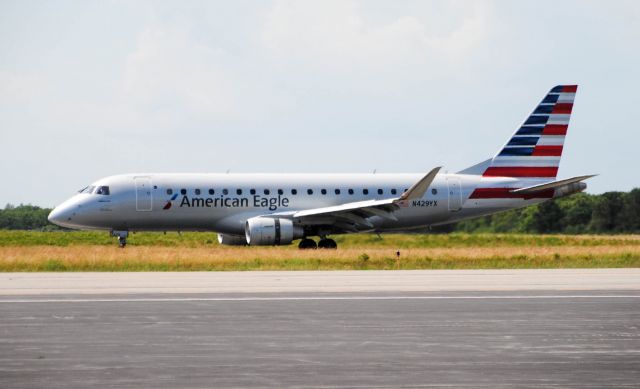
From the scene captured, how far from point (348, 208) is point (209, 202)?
18.9ft

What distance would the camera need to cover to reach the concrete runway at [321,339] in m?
11.9

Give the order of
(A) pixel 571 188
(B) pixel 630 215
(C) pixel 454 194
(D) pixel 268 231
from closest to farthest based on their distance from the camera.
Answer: (D) pixel 268 231 → (A) pixel 571 188 → (C) pixel 454 194 → (B) pixel 630 215

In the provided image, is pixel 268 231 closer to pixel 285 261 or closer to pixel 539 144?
pixel 285 261

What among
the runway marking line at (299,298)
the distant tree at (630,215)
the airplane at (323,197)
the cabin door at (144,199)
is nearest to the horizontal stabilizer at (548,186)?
the airplane at (323,197)

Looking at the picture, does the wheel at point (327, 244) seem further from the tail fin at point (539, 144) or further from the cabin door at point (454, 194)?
the tail fin at point (539, 144)

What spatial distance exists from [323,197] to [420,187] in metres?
5.10

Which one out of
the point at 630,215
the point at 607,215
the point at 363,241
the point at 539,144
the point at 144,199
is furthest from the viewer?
the point at 607,215

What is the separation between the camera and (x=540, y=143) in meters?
49.2

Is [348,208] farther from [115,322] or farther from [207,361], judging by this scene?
[207,361]

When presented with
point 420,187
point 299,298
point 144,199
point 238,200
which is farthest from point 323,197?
point 299,298

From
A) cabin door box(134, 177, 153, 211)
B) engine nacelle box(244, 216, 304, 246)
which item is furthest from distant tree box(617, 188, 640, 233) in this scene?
cabin door box(134, 177, 153, 211)

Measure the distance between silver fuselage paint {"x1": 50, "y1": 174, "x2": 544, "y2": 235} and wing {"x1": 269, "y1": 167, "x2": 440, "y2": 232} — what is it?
0.92m

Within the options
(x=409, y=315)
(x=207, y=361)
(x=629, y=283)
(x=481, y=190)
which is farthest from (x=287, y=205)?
(x=207, y=361)

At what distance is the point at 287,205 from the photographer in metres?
45.8
